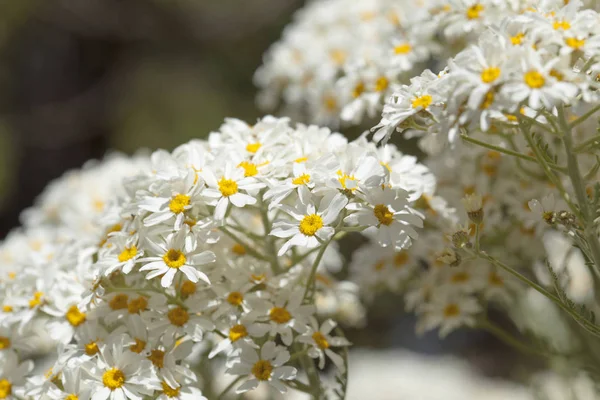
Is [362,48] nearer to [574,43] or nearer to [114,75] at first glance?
[574,43]

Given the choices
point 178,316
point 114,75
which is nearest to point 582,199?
point 178,316

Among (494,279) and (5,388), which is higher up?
(494,279)

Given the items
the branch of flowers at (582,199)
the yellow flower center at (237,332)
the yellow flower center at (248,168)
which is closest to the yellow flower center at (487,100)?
the branch of flowers at (582,199)

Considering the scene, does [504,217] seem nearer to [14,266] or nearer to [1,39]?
[14,266]

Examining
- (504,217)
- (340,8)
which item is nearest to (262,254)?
(504,217)

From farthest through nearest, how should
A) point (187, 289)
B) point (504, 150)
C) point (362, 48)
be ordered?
point (362, 48)
point (187, 289)
point (504, 150)
